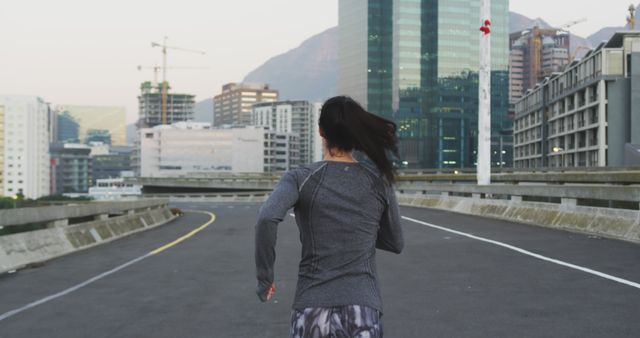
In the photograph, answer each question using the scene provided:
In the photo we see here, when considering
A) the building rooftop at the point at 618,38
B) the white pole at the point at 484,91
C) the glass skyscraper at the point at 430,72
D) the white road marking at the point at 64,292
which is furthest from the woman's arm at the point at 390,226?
the glass skyscraper at the point at 430,72

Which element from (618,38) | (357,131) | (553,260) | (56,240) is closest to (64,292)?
(56,240)

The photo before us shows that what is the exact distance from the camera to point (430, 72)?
604 feet

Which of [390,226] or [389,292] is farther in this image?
[389,292]

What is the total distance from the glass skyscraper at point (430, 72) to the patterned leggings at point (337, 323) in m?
175

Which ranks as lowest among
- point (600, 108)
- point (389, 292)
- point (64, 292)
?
point (64, 292)

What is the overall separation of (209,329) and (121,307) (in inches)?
62.5

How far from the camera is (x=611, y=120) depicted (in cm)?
8606

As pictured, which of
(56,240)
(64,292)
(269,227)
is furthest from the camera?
(56,240)

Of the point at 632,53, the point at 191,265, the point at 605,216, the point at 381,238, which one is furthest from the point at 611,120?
the point at 381,238

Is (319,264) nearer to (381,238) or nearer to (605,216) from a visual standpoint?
(381,238)

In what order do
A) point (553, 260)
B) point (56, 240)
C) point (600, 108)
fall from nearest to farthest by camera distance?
point (553, 260), point (56, 240), point (600, 108)

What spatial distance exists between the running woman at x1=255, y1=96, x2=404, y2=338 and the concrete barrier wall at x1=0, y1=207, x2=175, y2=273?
874cm

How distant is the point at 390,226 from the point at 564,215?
14.1 metres

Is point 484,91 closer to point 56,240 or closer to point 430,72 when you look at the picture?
point 56,240
